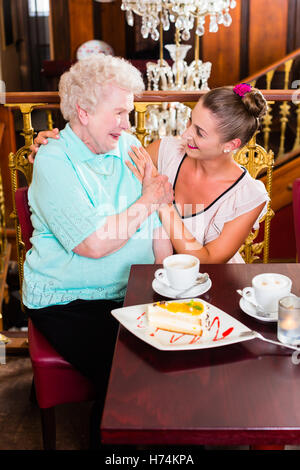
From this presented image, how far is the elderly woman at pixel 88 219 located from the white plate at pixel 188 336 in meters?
0.38

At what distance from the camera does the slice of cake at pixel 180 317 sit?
124 centimetres

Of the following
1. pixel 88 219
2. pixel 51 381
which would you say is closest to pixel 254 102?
pixel 88 219

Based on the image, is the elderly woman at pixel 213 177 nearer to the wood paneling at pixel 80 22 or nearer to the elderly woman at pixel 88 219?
the elderly woman at pixel 88 219

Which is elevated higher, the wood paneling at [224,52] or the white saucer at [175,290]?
the wood paneling at [224,52]

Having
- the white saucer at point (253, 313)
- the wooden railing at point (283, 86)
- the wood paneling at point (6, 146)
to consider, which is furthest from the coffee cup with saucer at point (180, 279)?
the wooden railing at point (283, 86)

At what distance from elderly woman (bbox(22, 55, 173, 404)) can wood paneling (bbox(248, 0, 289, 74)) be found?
563 cm

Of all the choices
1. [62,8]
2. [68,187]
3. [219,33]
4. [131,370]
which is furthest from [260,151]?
[62,8]

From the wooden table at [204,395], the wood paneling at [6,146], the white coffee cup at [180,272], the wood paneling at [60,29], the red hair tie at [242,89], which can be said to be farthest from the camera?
the wood paneling at [60,29]

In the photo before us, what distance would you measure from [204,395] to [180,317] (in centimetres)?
24

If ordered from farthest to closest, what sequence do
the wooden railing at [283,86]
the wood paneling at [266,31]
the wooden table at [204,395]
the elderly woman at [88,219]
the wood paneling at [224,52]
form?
1. the wood paneling at [224,52]
2. the wood paneling at [266,31]
3. the wooden railing at [283,86]
4. the elderly woman at [88,219]
5. the wooden table at [204,395]

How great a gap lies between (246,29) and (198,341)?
6457 mm

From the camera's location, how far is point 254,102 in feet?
6.21

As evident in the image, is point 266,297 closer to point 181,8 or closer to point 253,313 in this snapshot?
point 253,313
